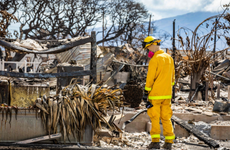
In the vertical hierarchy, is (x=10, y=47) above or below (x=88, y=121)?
above

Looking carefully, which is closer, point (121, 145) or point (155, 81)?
point (155, 81)

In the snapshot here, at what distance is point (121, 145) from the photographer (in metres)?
5.06

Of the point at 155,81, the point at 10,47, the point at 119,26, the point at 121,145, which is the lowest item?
the point at 121,145

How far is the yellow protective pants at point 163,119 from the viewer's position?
4659 millimetres

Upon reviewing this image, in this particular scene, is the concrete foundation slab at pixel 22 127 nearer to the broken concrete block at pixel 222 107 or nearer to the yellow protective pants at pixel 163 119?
the yellow protective pants at pixel 163 119

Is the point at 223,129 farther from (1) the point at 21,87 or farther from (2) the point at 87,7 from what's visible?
(2) the point at 87,7

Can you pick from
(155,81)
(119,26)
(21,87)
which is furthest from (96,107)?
(119,26)

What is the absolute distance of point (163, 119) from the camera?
15.5 ft

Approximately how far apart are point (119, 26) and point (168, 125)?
27.7 m

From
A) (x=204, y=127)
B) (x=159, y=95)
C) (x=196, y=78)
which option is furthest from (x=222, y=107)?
(x=159, y=95)

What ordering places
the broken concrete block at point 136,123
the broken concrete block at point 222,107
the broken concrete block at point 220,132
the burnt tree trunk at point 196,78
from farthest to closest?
the burnt tree trunk at point 196,78 < the broken concrete block at point 222,107 < the broken concrete block at point 136,123 < the broken concrete block at point 220,132

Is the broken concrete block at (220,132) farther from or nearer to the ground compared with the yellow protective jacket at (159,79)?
nearer to the ground

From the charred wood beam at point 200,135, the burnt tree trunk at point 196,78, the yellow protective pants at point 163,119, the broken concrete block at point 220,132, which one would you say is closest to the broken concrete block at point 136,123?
the charred wood beam at point 200,135

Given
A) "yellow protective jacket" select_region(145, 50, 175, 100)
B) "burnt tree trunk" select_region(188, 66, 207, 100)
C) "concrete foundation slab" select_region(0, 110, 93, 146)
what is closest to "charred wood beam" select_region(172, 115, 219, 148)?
"yellow protective jacket" select_region(145, 50, 175, 100)
